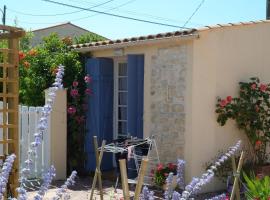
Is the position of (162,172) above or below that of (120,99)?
below

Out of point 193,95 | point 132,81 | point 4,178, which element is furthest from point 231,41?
point 4,178

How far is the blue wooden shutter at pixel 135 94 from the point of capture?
843cm

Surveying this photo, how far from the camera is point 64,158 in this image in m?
8.78

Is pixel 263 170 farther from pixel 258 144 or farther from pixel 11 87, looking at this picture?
pixel 11 87

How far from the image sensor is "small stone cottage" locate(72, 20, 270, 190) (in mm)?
7789

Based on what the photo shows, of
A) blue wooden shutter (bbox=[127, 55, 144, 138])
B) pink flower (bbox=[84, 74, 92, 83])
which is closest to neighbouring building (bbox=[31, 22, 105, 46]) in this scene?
pink flower (bbox=[84, 74, 92, 83])

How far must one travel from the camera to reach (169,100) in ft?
26.5

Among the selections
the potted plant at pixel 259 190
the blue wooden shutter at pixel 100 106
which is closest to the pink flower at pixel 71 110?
the blue wooden shutter at pixel 100 106

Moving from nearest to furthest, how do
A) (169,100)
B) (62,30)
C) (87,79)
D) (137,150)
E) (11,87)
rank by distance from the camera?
(11,87)
(137,150)
(169,100)
(87,79)
(62,30)

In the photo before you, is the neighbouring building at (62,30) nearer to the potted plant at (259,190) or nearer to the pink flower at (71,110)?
the pink flower at (71,110)

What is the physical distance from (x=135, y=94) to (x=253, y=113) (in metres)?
2.03

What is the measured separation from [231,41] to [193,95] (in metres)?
1.26

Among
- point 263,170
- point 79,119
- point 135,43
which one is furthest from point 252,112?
point 79,119

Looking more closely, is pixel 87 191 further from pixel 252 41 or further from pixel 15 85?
pixel 252 41
